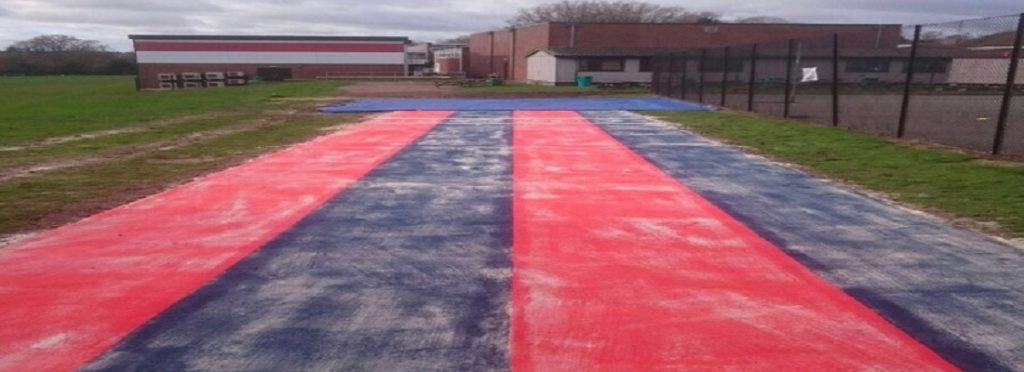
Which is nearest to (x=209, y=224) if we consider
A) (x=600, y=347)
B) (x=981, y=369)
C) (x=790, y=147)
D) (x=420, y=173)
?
(x=420, y=173)

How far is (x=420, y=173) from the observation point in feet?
33.2

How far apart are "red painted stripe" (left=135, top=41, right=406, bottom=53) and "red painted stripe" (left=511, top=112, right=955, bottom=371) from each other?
222 ft

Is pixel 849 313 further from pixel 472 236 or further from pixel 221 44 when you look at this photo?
pixel 221 44

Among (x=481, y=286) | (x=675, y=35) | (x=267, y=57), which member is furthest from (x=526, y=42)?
(x=481, y=286)


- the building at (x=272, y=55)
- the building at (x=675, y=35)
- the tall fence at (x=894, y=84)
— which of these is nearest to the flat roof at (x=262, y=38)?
the building at (x=272, y=55)

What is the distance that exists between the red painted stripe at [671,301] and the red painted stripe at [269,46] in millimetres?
67810

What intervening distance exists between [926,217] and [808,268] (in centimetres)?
252

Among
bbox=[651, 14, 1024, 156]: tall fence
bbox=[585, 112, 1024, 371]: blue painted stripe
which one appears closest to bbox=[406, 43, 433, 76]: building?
bbox=[651, 14, 1024, 156]: tall fence

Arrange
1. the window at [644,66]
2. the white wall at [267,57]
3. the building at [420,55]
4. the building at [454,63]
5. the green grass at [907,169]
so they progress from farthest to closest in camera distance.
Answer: the building at [420,55] → the building at [454,63] → the white wall at [267,57] → the window at [644,66] → the green grass at [907,169]

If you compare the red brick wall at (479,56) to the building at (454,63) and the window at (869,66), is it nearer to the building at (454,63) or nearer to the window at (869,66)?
the building at (454,63)

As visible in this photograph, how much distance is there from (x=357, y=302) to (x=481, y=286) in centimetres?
84

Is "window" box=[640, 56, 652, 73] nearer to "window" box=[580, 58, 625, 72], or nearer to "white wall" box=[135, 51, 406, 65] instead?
"window" box=[580, 58, 625, 72]

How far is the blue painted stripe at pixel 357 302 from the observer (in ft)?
12.4

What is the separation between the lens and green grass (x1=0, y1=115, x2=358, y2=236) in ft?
24.3
